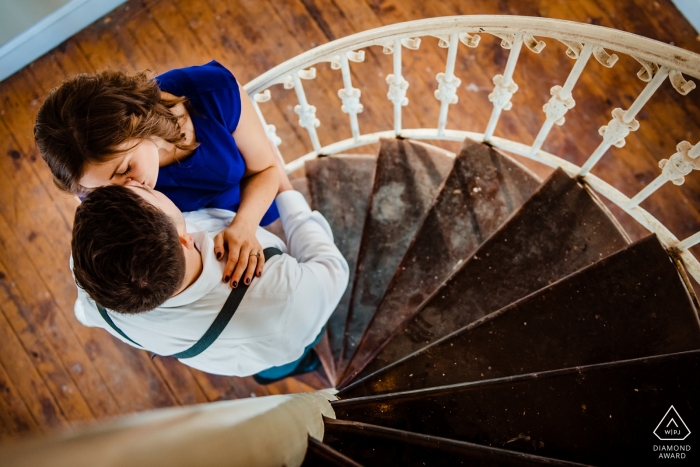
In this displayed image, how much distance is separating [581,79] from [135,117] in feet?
7.99

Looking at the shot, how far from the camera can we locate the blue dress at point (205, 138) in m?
1.28

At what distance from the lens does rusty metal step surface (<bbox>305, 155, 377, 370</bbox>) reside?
2141 mm

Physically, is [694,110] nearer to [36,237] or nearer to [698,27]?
[698,27]

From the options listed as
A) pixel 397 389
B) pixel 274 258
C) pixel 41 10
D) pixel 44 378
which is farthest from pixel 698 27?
pixel 44 378

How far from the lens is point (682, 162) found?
130 cm

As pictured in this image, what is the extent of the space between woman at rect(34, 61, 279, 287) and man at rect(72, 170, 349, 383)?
7 cm

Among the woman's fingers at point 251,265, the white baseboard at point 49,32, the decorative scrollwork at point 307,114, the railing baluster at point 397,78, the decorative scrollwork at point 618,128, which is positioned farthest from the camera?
the white baseboard at point 49,32

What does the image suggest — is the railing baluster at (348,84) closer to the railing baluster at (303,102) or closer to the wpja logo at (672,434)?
the railing baluster at (303,102)

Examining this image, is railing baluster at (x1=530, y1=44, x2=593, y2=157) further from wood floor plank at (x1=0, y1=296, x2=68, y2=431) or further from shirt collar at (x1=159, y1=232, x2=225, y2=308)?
wood floor plank at (x1=0, y1=296, x2=68, y2=431)

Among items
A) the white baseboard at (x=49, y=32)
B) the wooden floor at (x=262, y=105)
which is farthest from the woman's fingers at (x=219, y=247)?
the white baseboard at (x=49, y=32)

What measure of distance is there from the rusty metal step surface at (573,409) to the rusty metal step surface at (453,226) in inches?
22.3

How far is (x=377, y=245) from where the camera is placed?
206cm

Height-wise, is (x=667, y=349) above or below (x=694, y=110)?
below

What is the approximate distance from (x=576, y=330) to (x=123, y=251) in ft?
4.14
